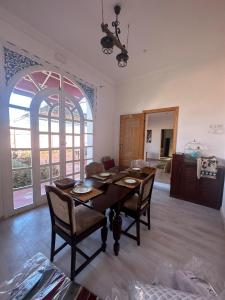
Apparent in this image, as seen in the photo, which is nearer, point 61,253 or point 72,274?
point 72,274

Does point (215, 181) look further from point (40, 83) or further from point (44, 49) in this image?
point (44, 49)

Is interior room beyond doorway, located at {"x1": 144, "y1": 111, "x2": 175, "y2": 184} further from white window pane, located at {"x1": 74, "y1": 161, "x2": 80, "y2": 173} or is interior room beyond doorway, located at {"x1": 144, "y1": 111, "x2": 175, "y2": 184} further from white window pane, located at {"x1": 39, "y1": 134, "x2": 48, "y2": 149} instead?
white window pane, located at {"x1": 39, "y1": 134, "x2": 48, "y2": 149}

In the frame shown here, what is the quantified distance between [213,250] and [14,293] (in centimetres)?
213

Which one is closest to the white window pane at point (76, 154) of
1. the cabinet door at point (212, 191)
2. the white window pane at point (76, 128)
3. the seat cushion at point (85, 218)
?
the white window pane at point (76, 128)

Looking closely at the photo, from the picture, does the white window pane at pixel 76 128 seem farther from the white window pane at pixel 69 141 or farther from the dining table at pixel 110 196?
the dining table at pixel 110 196

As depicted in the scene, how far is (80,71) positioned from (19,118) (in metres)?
1.78

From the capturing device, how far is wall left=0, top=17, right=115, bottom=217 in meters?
2.20

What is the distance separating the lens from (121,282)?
1374 millimetres

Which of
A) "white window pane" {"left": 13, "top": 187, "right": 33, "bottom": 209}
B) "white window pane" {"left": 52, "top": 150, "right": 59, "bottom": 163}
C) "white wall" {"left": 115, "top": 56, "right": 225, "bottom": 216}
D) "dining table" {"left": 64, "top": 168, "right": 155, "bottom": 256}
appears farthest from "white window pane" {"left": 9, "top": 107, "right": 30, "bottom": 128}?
"white wall" {"left": 115, "top": 56, "right": 225, "bottom": 216}

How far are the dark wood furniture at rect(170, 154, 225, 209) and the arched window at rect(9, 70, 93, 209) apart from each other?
2.31m

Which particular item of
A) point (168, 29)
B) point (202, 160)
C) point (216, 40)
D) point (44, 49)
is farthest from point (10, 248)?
point (216, 40)

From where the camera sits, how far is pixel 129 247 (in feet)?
5.91

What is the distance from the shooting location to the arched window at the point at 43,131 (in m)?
2.45

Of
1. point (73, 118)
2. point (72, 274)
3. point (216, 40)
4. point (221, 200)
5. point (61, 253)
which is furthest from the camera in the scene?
point (73, 118)
